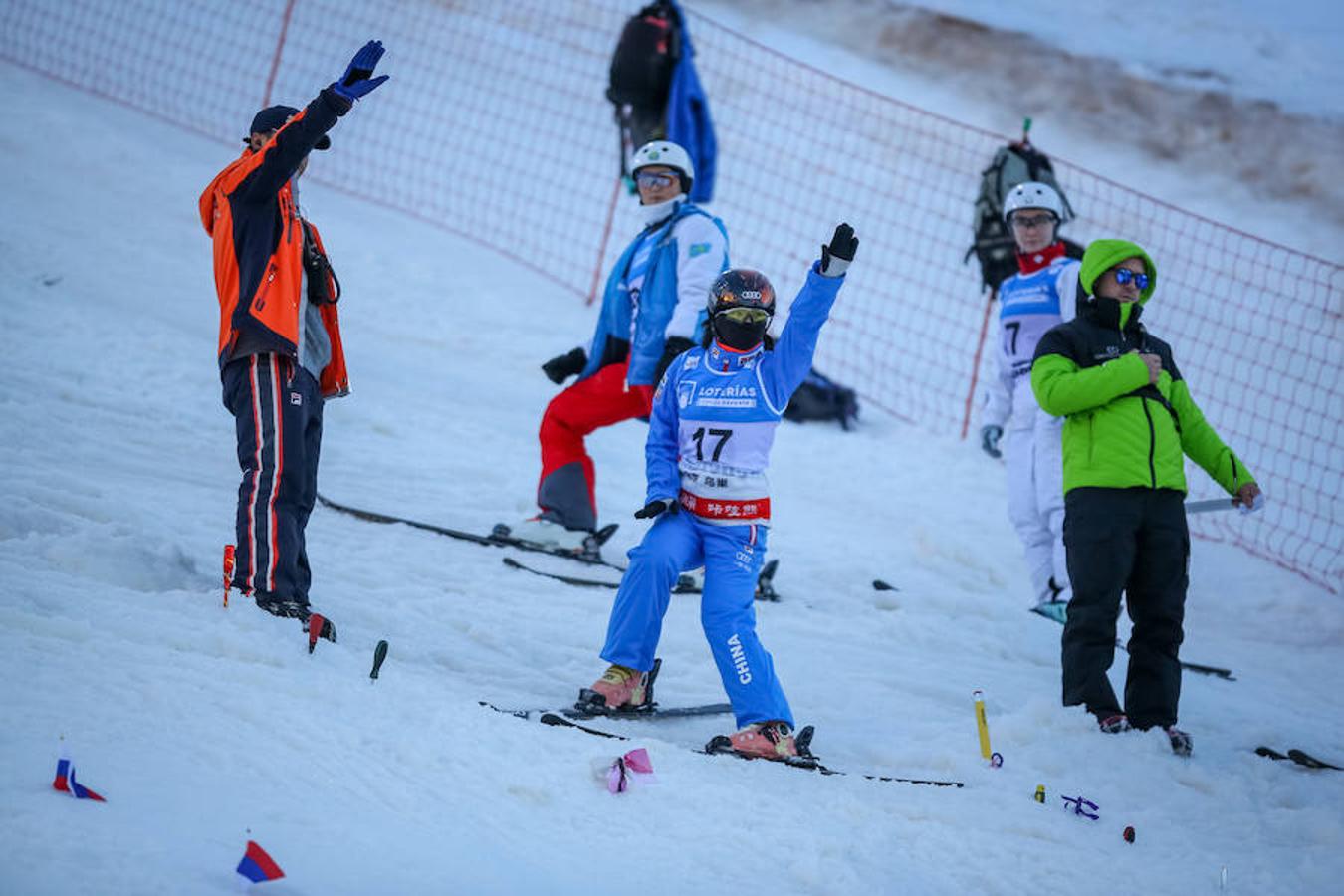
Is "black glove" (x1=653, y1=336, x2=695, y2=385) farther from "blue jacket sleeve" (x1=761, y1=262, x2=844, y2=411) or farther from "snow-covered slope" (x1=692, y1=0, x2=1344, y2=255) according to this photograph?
"snow-covered slope" (x1=692, y1=0, x2=1344, y2=255)

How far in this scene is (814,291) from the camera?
14.7 ft

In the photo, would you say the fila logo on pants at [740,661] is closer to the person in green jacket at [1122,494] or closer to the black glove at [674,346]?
the person in green jacket at [1122,494]

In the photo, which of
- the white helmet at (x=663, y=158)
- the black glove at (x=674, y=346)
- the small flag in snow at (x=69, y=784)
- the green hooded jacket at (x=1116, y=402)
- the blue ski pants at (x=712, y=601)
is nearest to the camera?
the small flag in snow at (x=69, y=784)

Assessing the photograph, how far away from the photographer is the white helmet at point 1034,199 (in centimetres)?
686

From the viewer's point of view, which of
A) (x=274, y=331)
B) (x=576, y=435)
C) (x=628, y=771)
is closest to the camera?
(x=628, y=771)

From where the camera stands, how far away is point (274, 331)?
179 inches

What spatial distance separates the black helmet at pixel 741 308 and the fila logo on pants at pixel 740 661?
40.3 inches

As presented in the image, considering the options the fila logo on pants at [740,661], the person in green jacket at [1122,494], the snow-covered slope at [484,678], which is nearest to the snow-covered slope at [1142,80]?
the snow-covered slope at [484,678]

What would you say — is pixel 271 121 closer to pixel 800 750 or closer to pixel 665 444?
pixel 665 444

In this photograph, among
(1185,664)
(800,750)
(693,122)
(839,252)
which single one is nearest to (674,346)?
(839,252)

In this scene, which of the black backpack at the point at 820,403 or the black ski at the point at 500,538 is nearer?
the black ski at the point at 500,538

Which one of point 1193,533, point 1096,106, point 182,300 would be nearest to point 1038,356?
point 1193,533

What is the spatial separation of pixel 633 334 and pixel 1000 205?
3.26m

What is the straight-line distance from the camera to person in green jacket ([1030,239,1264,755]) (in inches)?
196
